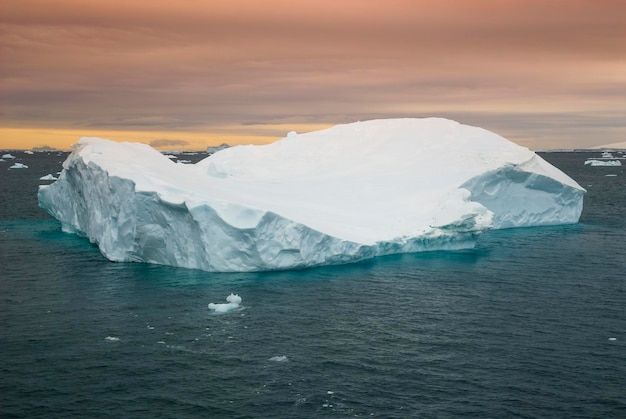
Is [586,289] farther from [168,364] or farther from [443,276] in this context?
[168,364]

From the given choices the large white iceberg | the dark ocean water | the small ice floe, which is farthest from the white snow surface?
the large white iceberg

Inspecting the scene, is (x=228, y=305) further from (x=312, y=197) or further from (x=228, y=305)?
(x=312, y=197)

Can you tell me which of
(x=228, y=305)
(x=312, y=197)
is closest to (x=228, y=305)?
(x=228, y=305)

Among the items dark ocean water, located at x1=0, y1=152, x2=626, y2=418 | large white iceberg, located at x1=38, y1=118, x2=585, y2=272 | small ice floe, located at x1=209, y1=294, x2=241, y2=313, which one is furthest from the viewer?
large white iceberg, located at x1=38, y1=118, x2=585, y2=272

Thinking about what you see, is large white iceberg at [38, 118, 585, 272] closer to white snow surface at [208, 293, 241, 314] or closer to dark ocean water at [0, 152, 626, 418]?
dark ocean water at [0, 152, 626, 418]

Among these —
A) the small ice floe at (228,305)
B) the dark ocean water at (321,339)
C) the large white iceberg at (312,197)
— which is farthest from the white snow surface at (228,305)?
the large white iceberg at (312,197)

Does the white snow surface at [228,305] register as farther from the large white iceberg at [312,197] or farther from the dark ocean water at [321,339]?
the large white iceberg at [312,197]

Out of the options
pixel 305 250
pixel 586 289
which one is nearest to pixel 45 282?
pixel 305 250
